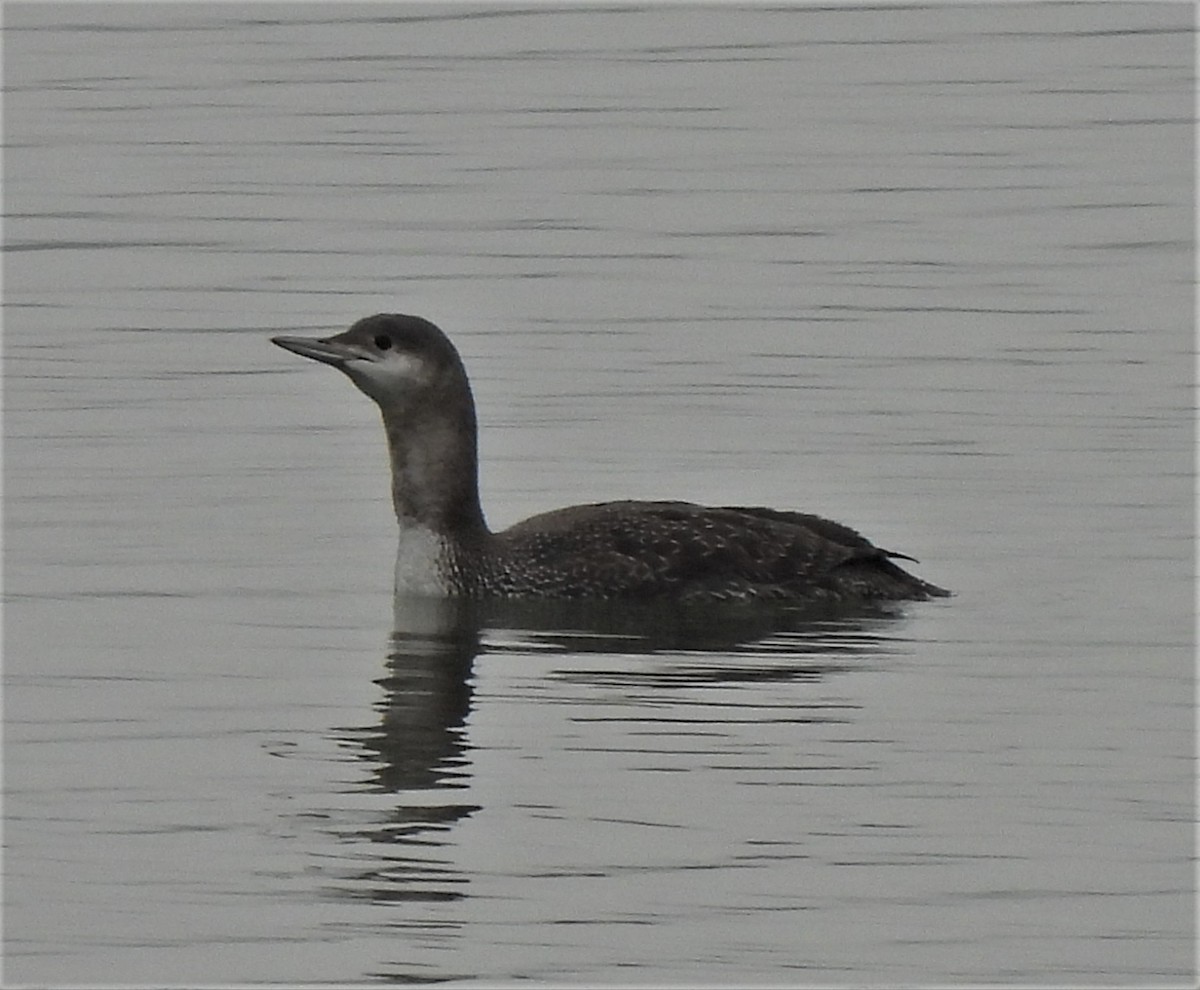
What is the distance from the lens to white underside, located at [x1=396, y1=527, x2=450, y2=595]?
51.4 ft

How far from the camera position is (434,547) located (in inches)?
619

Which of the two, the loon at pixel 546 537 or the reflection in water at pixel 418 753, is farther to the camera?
the loon at pixel 546 537

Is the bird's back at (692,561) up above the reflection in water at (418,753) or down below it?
above

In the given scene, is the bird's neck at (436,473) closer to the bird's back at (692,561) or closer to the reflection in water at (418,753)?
the bird's back at (692,561)

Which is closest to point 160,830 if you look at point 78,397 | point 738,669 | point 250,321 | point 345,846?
point 345,846

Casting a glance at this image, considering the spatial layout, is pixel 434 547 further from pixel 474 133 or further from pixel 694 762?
pixel 474 133

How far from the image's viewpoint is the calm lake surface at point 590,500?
37.4 ft

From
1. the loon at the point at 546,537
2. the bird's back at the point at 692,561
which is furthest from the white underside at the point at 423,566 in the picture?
the bird's back at the point at 692,561

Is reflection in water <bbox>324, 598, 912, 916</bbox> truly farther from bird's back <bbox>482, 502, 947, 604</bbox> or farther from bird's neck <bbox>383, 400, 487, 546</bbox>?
bird's neck <bbox>383, 400, 487, 546</bbox>

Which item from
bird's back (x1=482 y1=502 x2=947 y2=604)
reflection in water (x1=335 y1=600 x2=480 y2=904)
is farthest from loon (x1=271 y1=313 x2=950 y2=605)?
reflection in water (x1=335 y1=600 x2=480 y2=904)

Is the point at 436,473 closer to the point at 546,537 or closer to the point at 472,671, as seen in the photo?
the point at 546,537

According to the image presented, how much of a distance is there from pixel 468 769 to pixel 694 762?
702mm

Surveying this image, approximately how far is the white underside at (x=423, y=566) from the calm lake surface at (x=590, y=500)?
0.47 ft

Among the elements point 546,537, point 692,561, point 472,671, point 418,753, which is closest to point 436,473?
point 546,537
